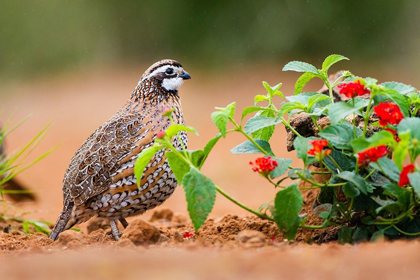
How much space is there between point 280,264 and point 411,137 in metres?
1.13

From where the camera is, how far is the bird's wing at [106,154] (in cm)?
482

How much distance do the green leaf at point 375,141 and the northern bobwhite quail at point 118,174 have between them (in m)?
1.85

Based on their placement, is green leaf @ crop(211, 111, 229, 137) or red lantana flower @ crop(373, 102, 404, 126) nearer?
red lantana flower @ crop(373, 102, 404, 126)

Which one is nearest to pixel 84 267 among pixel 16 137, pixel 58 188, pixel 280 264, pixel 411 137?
pixel 280 264

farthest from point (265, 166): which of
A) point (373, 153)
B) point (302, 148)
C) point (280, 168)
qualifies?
point (373, 153)

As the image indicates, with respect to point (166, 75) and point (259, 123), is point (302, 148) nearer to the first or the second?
point (259, 123)

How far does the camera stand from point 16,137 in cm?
1424

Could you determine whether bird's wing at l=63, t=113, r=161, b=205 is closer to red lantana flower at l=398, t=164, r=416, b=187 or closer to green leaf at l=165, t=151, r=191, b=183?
green leaf at l=165, t=151, r=191, b=183

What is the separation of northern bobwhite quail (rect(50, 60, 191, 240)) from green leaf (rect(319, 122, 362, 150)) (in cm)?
155

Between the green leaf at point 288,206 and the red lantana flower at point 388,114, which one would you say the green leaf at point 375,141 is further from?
the green leaf at point 288,206

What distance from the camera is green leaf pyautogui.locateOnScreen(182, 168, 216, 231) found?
135 inches

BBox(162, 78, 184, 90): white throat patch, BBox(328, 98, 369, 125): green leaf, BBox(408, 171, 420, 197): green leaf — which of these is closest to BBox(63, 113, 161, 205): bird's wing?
BBox(162, 78, 184, 90): white throat patch

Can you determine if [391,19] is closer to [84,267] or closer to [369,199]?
[369,199]

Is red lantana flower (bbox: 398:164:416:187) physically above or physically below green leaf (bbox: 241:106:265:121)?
below
